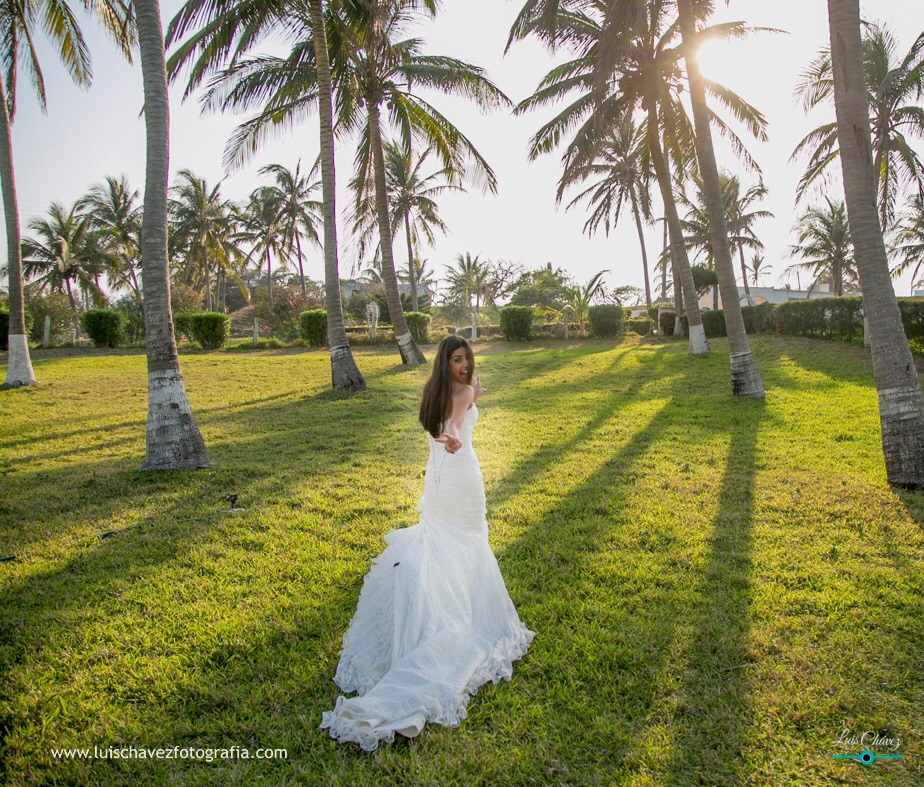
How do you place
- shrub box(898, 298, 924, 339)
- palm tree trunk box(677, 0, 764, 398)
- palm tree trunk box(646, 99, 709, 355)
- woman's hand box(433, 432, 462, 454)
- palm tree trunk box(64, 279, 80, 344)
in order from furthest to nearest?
palm tree trunk box(64, 279, 80, 344)
palm tree trunk box(646, 99, 709, 355)
shrub box(898, 298, 924, 339)
palm tree trunk box(677, 0, 764, 398)
woman's hand box(433, 432, 462, 454)

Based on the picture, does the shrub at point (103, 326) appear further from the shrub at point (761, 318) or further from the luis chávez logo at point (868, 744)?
the luis chávez logo at point (868, 744)

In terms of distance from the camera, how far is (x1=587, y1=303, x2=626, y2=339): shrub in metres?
23.2

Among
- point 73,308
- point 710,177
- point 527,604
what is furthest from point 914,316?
point 73,308

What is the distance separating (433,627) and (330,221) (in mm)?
10457

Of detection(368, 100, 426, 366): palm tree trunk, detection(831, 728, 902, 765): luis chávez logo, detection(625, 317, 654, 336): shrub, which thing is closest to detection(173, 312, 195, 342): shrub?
detection(368, 100, 426, 366): palm tree trunk

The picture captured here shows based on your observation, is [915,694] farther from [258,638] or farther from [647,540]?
[258,638]

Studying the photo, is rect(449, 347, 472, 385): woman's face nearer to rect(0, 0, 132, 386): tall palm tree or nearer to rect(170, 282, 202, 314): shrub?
rect(0, 0, 132, 386): tall palm tree

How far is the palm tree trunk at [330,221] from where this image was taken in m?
11.5

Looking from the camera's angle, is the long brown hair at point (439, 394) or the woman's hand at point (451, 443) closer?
the woman's hand at point (451, 443)

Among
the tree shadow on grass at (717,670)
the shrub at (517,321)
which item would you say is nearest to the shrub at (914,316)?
the tree shadow on grass at (717,670)

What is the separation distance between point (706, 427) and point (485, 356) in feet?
38.9

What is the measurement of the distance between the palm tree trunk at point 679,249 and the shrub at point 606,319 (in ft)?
23.3

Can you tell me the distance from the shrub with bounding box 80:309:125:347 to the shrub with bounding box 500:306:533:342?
A: 52.8 feet

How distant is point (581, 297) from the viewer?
23359mm
